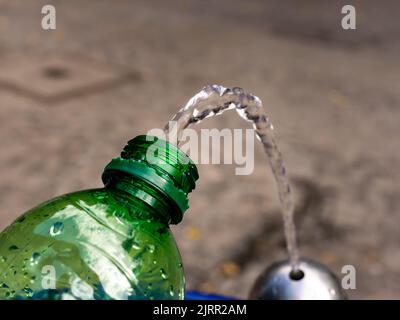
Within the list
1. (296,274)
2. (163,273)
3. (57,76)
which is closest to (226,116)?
(57,76)

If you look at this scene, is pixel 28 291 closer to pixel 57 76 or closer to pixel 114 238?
pixel 114 238

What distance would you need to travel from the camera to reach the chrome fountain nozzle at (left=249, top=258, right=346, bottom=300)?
1.72 metres

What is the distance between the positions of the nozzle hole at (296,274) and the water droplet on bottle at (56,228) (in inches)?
33.2

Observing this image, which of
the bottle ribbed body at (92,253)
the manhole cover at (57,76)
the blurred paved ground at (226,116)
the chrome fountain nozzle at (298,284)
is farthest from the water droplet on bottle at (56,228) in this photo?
the manhole cover at (57,76)

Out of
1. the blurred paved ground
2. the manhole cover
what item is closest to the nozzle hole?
the blurred paved ground

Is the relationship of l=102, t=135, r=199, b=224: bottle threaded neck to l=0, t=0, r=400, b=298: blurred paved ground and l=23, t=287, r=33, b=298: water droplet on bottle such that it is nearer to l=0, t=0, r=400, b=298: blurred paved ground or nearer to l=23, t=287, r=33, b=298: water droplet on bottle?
l=23, t=287, r=33, b=298: water droplet on bottle

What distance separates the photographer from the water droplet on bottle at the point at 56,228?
1.10 meters

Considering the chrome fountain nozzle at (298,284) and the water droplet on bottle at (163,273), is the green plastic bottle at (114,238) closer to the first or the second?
the water droplet on bottle at (163,273)

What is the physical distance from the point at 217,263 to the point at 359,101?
9.13 ft

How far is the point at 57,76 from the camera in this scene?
544 centimetres

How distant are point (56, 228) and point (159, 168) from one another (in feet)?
0.69

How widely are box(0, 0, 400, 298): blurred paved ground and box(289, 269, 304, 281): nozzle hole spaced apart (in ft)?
5.17
